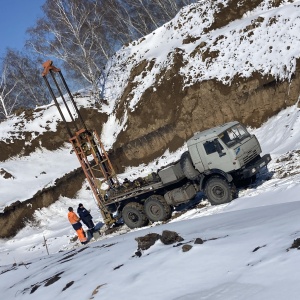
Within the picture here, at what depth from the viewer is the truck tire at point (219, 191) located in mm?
12500

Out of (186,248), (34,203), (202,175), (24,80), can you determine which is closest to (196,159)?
(202,175)

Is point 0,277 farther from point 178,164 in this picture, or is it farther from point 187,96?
point 187,96

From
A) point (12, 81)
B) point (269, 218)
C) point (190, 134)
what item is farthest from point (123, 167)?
point (12, 81)

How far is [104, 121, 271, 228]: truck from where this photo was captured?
12539 mm

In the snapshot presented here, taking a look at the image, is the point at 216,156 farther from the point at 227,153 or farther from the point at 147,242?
the point at 147,242

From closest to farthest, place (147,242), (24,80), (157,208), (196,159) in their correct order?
(147,242) → (196,159) → (157,208) → (24,80)

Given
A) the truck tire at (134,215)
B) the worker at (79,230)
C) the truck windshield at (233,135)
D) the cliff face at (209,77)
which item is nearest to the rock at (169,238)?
the truck windshield at (233,135)

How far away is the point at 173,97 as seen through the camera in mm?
23469

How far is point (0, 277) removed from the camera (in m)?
11.8

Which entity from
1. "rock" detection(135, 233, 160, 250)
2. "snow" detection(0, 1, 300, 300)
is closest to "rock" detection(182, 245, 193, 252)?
"snow" detection(0, 1, 300, 300)

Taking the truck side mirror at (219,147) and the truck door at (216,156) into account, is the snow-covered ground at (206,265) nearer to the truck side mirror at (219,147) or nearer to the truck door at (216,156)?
the truck door at (216,156)

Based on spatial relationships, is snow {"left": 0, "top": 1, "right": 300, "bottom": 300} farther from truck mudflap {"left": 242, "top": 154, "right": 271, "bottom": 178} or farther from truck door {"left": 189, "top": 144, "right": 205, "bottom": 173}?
truck door {"left": 189, "top": 144, "right": 205, "bottom": 173}

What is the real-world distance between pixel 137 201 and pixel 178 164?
220cm

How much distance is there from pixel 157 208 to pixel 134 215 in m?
0.98
